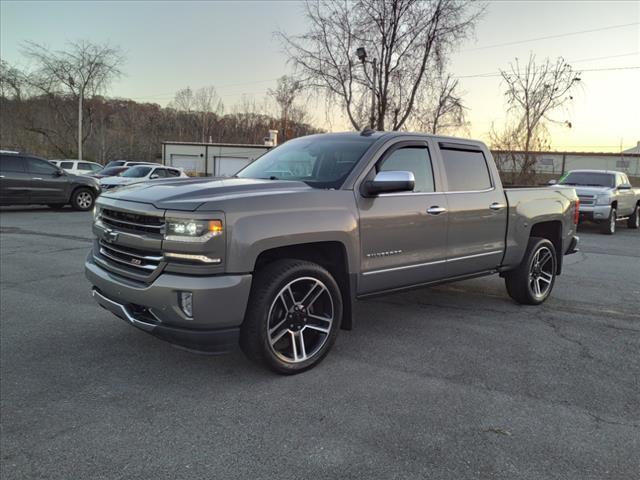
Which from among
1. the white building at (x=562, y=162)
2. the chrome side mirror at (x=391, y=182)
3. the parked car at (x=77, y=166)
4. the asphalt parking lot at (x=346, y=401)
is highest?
the white building at (x=562, y=162)

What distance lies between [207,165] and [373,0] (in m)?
31.4

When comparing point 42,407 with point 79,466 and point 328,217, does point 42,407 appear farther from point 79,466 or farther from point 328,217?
point 328,217

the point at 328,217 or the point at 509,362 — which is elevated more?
the point at 328,217

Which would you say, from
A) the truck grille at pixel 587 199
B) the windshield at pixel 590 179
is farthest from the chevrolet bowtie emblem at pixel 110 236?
the windshield at pixel 590 179

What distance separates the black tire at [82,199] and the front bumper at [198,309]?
14.5 meters

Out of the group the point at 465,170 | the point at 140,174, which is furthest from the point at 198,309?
the point at 140,174

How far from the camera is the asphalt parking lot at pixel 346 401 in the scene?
265 centimetres

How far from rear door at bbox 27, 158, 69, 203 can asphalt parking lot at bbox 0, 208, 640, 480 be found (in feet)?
36.4

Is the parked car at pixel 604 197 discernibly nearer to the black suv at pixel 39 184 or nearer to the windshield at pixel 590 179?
the windshield at pixel 590 179

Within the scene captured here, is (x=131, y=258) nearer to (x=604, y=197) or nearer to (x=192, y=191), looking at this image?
(x=192, y=191)

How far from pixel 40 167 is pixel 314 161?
13.7m

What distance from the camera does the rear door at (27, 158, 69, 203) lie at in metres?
15.0

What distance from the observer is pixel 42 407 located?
3193 mm

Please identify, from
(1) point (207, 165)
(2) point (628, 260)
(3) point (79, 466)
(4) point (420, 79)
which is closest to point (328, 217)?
(3) point (79, 466)
